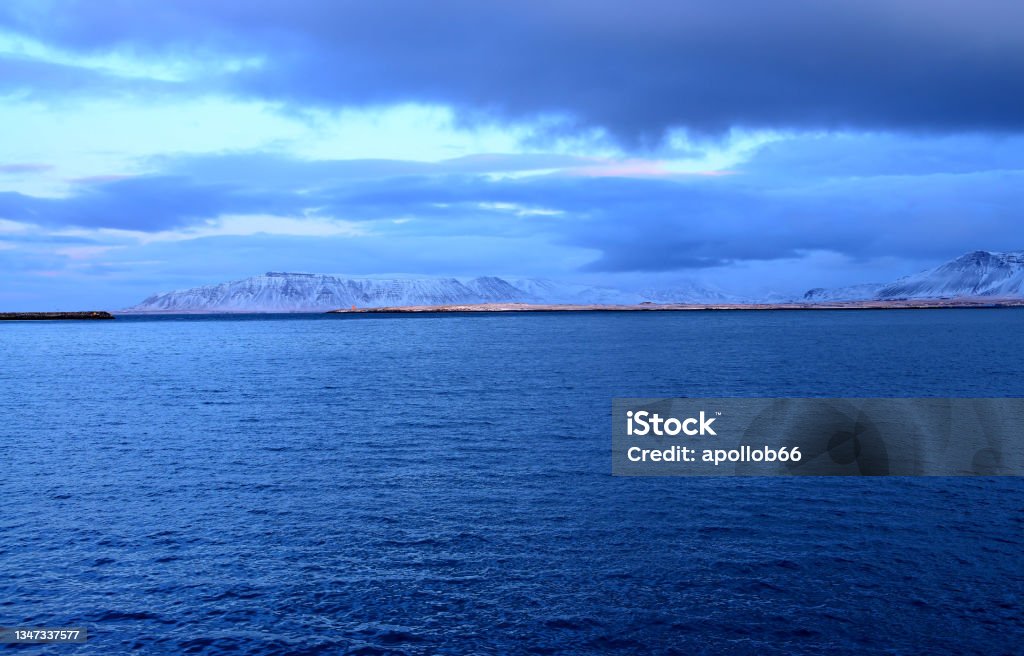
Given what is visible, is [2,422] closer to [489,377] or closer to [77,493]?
[77,493]

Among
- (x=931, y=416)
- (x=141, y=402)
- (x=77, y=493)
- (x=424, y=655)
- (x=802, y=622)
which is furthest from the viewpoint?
(x=141, y=402)

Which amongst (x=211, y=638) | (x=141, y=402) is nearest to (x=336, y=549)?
(x=211, y=638)

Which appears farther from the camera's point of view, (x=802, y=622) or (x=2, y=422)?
(x=2, y=422)

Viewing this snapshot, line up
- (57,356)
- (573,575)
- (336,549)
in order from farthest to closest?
(57,356), (336,549), (573,575)

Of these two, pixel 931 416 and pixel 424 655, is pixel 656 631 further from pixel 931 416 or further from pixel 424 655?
pixel 931 416

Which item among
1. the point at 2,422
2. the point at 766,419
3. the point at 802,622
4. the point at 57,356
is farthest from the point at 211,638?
the point at 57,356

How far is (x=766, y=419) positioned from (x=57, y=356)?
137328mm

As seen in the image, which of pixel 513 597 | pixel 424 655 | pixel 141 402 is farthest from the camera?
pixel 141 402

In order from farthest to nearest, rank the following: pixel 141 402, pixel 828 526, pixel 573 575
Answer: pixel 141 402 → pixel 828 526 → pixel 573 575

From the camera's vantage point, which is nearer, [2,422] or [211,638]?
[211,638]

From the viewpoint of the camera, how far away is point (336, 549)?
28859 mm

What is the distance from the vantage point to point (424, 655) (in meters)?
Answer: 20.8

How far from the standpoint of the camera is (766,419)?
57375 mm

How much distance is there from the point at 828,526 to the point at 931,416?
31.4 meters
